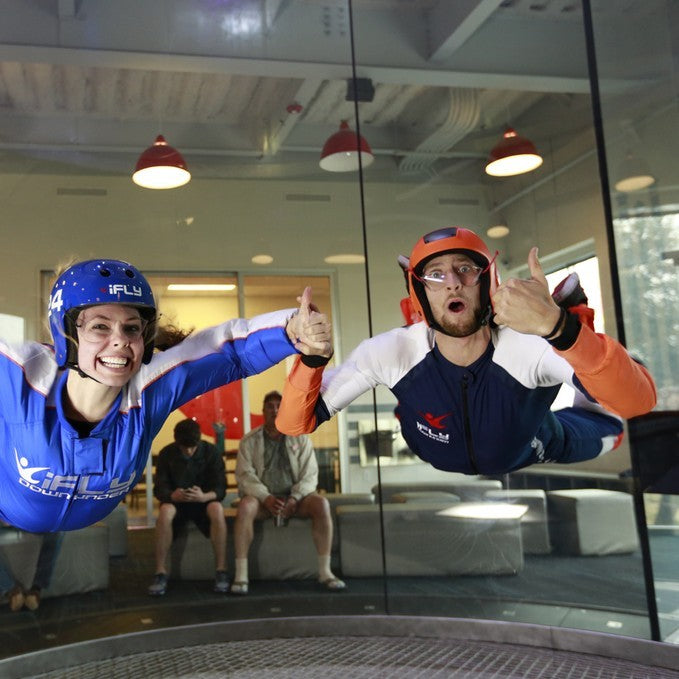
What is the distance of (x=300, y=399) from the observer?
322 centimetres

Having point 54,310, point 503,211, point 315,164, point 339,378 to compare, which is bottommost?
point 339,378

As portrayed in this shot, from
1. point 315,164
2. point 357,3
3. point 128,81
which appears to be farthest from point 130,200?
point 357,3

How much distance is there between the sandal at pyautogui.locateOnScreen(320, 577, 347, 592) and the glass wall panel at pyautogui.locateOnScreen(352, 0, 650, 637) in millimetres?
398

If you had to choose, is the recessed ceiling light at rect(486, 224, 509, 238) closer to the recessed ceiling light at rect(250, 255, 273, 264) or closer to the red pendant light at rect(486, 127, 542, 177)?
the red pendant light at rect(486, 127, 542, 177)

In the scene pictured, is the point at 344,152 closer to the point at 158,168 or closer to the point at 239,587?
the point at 158,168

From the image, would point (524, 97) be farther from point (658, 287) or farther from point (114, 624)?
point (114, 624)

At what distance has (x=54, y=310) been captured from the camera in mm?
2863

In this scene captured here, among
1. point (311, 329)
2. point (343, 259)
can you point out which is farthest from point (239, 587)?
point (311, 329)

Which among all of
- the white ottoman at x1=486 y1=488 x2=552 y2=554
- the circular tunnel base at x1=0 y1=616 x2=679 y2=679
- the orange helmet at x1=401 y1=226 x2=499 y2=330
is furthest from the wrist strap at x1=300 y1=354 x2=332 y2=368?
the white ottoman at x1=486 y1=488 x2=552 y2=554

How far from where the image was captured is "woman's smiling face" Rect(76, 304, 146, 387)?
9.42 ft

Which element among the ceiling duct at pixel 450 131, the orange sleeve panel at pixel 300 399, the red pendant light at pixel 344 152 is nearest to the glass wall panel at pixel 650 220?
the ceiling duct at pixel 450 131

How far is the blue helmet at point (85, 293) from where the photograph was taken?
2.83 metres

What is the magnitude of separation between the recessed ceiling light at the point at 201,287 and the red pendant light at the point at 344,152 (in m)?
1.33

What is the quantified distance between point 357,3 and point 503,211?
6.94 feet
